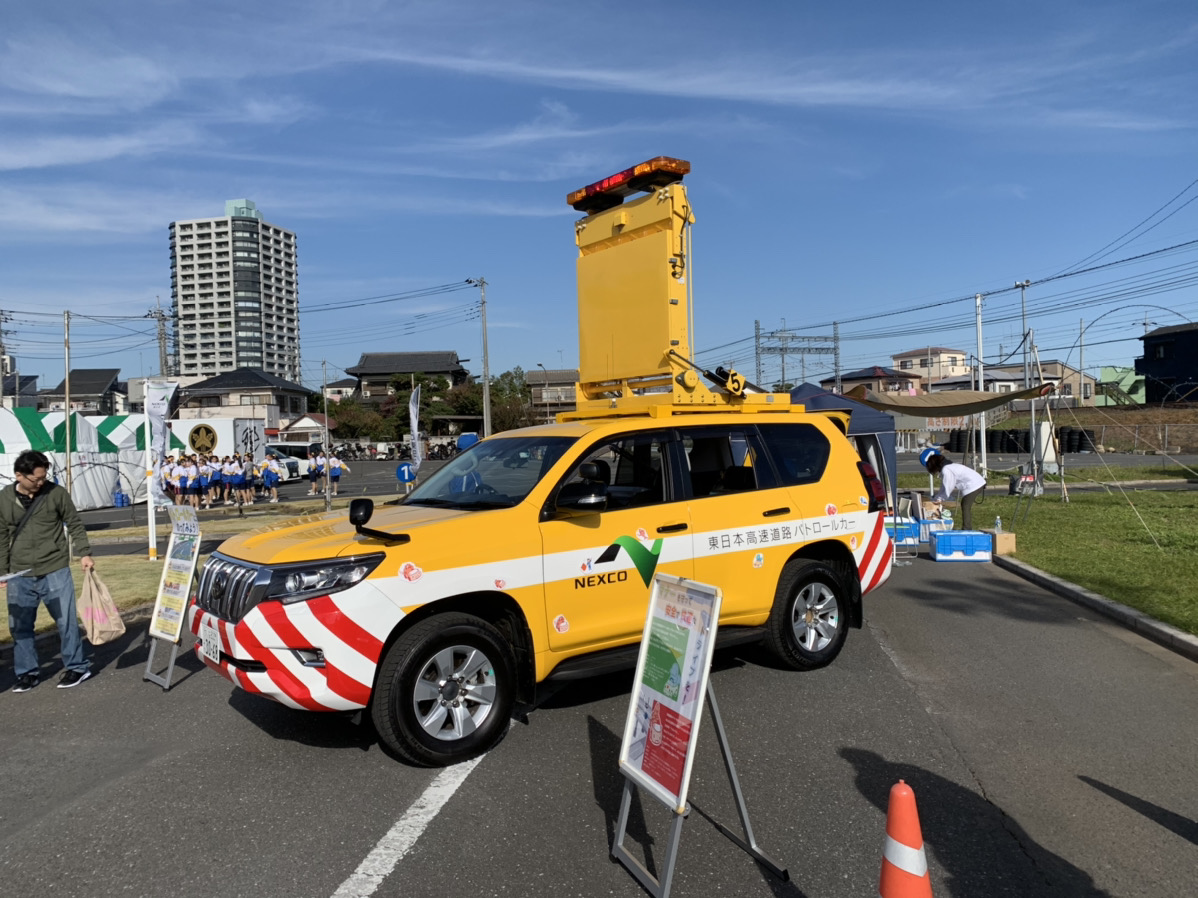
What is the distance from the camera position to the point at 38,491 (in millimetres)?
6684

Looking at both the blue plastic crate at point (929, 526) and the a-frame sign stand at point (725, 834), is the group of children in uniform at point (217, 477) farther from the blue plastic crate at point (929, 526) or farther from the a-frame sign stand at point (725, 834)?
the a-frame sign stand at point (725, 834)

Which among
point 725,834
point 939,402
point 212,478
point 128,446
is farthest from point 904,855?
point 128,446

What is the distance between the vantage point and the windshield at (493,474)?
18.1 ft

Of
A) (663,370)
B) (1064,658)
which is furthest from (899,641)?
(663,370)

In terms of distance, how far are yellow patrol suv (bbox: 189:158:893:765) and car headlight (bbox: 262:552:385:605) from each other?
0.01m

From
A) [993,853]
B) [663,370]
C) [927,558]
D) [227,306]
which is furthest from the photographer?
[227,306]

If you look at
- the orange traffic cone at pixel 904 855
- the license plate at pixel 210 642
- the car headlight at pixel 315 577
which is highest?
the car headlight at pixel 315 577

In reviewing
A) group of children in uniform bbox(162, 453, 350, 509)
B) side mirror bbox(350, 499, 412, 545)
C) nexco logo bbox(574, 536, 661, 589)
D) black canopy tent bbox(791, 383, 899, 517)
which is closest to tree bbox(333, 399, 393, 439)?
group of children in uniform bbox(162, 453, 350, 509)

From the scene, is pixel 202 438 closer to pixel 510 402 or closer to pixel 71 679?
pixel 71 679

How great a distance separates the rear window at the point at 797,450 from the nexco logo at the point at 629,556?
5.06 feet

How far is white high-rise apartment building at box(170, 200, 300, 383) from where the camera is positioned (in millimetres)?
143375

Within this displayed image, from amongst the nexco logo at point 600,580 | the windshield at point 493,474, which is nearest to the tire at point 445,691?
the nexco logo at point 600,580

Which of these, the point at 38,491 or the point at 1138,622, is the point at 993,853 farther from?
the point at 38,491

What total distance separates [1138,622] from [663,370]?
4.96m
